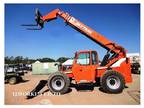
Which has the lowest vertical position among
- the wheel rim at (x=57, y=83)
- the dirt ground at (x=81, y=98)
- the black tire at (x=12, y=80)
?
the dirt ground at (x=81, y=98)

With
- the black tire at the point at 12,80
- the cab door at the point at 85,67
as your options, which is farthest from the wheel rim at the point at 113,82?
the black tire at the point at 12,80

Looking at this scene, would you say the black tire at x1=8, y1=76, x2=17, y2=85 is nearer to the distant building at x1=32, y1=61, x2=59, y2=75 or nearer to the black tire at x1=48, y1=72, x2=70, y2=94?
the black tire at x1=48, y1=72, x2=70, y2=94

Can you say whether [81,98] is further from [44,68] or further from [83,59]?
[44,68]

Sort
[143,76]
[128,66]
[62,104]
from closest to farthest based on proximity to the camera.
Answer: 1. [62,104]
2. [143,76]
3. [128,66]

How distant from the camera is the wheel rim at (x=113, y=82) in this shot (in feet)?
31.2

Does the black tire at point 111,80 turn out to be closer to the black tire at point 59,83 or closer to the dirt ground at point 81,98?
the dirt ground at point 81,98

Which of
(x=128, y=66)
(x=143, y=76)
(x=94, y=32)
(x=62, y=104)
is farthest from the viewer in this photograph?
(x=94, y=32)

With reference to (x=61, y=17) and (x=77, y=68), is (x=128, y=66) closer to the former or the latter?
(x=77, y=68)

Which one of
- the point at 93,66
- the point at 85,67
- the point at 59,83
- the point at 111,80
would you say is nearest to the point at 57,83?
the point at 59,83

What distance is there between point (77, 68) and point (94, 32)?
6.06 ft

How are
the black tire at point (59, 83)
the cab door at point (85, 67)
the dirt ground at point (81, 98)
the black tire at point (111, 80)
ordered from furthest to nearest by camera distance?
the cab door at point (85, 67), the black tire at point (59, 83), the black tire at point (111, 80), the dirt ground at point (81, 98)

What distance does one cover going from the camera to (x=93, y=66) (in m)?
9.94
